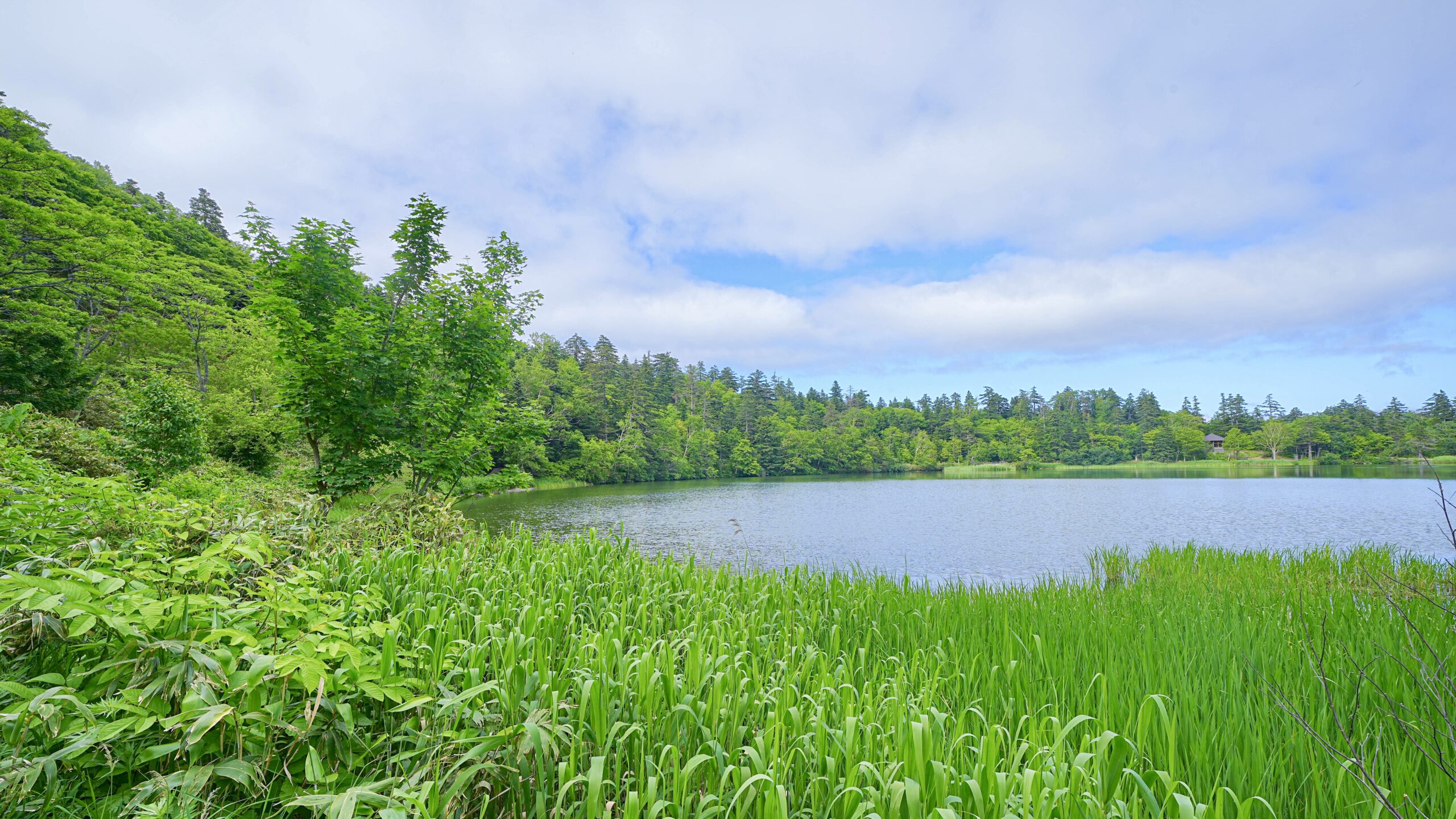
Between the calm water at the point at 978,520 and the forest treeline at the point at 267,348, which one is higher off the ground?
the forest treeline at the point at 267,348

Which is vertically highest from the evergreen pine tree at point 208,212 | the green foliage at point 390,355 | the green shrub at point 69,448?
the evergreen pine tree at point 208,212

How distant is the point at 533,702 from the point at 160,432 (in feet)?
40.6

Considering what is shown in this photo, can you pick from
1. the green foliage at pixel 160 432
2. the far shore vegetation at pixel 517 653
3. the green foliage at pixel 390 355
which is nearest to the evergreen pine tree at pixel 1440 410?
the far shore vegetation at pixel 517 653

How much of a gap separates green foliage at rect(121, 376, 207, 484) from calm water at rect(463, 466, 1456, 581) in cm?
806

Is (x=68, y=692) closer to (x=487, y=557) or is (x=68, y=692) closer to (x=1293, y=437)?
(x=487, y=557)

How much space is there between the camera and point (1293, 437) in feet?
212

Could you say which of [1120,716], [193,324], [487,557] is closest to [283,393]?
[487,557]

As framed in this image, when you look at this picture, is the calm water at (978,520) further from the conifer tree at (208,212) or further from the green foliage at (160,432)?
the conifer tree at (208,212)

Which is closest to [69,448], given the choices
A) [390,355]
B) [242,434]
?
[390,355]

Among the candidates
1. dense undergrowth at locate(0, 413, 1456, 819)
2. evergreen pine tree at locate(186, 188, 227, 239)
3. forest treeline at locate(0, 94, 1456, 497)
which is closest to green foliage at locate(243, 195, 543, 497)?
forest treeline at locate(0, 94, 1456, 497)

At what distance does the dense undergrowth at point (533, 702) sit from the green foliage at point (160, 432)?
8.64 meters

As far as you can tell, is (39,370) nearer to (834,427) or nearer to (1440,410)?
(1440,410)

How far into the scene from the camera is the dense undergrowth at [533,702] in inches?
65.7

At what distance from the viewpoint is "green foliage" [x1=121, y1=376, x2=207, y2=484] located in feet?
32.5
